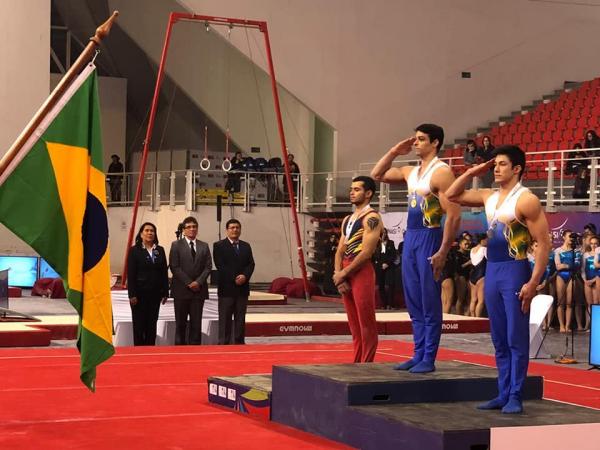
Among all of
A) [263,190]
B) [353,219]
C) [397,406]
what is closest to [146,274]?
[353,219]

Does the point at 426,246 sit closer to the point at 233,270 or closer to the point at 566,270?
the point at 233,270

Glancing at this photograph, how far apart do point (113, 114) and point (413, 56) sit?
920 cm

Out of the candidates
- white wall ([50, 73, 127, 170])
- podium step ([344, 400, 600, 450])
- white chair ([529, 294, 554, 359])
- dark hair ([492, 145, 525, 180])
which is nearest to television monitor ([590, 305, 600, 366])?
white chair ([529, 294, 554, 359])

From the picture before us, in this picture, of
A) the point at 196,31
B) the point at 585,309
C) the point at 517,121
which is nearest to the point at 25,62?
the point at 196,31

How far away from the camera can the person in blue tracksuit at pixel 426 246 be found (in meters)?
8.00

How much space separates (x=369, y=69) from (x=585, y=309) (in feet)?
40.5

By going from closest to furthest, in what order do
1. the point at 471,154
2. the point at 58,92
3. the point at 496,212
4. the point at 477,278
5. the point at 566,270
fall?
the point at 58,92, the point at 496,212, the point at 566,270, the point at 477,278, the point at 471,154

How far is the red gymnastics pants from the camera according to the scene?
9.10 meters

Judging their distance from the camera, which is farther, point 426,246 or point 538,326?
point 538,326

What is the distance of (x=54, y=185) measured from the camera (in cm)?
626

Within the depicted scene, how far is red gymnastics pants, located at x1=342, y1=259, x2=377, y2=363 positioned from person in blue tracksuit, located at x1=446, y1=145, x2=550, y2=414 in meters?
2.10

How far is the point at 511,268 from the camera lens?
6.93 metres

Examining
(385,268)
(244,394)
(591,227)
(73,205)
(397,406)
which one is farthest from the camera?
(385,268)

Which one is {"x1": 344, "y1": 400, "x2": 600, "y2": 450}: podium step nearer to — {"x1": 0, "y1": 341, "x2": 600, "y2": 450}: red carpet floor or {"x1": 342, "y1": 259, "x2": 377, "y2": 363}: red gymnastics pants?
{"x1": 0, "y1": 341, "x2": 600, "y2": 450}: red carpet floor
